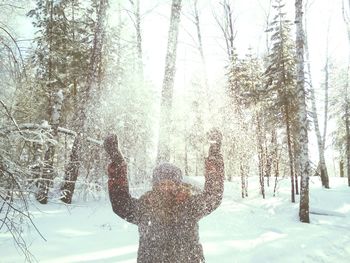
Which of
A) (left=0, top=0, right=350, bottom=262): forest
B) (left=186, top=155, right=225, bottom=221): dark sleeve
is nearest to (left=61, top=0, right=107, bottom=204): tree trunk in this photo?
(left=0, top=0, right=350, bottom=262): forest

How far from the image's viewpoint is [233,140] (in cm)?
1869

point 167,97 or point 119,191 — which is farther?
point 167,97

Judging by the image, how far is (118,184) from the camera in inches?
116

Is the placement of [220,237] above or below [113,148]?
below

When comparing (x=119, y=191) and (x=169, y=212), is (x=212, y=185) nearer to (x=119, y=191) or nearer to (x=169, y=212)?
(x=169, y=212)

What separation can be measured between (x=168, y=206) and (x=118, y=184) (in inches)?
17.0

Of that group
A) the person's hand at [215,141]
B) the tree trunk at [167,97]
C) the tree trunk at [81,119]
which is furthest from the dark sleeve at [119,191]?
the tree trunk at [81,119]

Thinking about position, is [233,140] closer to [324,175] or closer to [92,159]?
[324,175]

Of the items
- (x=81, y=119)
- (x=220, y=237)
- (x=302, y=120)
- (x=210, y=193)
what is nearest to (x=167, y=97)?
(x=81, y=119)

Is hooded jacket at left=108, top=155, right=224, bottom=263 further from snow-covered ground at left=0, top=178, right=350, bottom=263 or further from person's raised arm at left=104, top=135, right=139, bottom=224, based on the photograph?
snow-covered ground at left=0, top=178, right=350, bottom=263

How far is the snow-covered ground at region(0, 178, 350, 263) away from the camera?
22.1 ft

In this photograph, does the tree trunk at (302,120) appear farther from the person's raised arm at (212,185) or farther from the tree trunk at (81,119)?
the person's raised arm at (212,185)

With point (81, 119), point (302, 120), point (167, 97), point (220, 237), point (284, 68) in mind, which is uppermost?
point (284, 68)

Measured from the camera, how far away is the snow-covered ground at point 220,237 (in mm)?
6727
